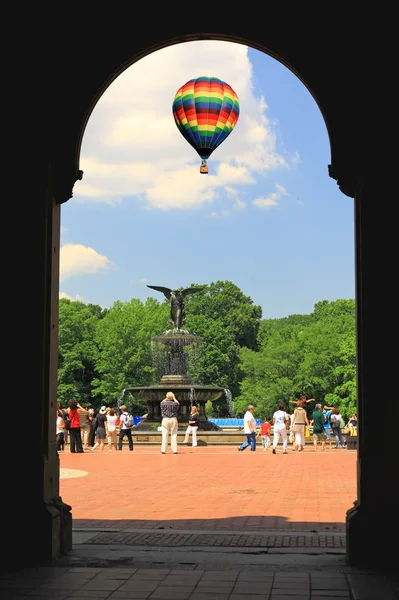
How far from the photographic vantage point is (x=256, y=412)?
73.4 m

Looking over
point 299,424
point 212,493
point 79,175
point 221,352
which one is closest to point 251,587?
point 79,175

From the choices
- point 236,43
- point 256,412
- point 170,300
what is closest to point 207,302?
point 256,412

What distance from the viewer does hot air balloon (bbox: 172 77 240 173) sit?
3459cm

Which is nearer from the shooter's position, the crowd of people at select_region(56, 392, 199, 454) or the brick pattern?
the brick pattern

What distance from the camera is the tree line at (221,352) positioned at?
231ft

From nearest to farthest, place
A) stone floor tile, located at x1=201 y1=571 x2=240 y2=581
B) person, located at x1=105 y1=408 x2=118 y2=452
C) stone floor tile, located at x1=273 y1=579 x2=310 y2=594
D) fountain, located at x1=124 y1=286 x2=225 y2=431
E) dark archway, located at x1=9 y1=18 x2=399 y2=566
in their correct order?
stone floor tile, located at x1=273 y1=579 x2=310 y2=594 → stone floor tile, located at x1=201 y1=571 x2=240 y2=581 → dark archway, located at x1=9 y1=18 x2=399 y2=566 → person, located at x1=105 y1=408 x2=118 y2=452 → fountain, located at x1=124 y1=286 x2=225 y2=431

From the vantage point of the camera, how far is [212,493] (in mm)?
13273

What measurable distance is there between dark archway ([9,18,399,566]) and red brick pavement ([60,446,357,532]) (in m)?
2.27

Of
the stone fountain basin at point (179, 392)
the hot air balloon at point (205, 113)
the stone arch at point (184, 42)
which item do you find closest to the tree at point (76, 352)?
the stone fountain basin at point (179, 392)

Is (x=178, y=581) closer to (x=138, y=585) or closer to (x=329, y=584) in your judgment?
(x=138, y=585)

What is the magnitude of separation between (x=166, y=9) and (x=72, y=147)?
5.13ft

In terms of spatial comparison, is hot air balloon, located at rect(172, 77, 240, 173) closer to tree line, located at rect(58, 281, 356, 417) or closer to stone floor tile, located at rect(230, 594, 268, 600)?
stone floor tile, located at rect(230, 594, 268, 600)

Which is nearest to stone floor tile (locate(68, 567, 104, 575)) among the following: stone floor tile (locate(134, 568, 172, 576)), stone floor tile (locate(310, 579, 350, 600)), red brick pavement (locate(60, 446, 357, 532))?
stone floor tile (locate(134, 568, 172, 576))

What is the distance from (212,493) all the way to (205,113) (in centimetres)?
2367
